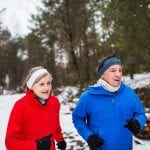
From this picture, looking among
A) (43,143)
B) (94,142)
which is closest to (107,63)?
(94,142)

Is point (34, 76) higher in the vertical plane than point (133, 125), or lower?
higher

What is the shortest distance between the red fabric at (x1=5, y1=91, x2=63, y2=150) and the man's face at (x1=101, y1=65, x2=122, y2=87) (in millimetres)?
622

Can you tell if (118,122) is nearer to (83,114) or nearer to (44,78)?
(83,114)

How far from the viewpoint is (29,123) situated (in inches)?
153

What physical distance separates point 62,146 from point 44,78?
0.79 m

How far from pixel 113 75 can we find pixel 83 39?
77.1 ft

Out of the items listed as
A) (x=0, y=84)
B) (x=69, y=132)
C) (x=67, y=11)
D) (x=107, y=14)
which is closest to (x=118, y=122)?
(x=69, y=132)

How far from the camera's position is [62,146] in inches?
173

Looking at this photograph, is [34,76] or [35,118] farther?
[34,76]

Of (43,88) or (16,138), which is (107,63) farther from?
(16,138)

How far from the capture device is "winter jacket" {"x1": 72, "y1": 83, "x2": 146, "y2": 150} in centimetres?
419

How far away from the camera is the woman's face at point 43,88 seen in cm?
401

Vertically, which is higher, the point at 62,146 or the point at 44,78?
the point at 44,78

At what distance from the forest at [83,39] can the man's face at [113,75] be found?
1.31 m
